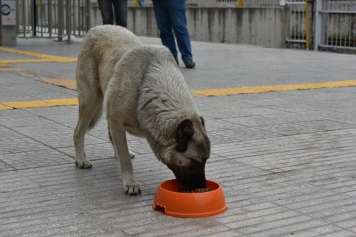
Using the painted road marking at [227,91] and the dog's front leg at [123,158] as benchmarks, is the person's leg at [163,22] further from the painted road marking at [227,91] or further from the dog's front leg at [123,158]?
the dog's front leg at [123,158]

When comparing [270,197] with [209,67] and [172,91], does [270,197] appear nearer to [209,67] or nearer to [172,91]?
[172,91]

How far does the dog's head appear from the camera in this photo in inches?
185

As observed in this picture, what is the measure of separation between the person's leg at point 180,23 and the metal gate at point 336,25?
730 centimetres

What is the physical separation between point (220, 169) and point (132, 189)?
107cm

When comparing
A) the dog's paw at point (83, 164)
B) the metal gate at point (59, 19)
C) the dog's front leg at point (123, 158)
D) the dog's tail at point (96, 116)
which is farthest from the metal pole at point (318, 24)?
the dog's front leg at point (123, 158)

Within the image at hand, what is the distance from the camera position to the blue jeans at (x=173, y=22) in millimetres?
12773

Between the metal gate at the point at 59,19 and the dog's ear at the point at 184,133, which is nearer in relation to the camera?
the dog's ear at the point at 184,133

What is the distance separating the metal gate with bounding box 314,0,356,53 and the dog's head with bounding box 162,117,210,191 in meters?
14.8

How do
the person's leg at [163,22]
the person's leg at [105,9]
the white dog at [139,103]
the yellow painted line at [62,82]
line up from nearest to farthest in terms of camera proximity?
the white dog at [139,103] < the yellow painted line at [62,82] < the person's leg at [163,22] < the person's leg at [105,9]

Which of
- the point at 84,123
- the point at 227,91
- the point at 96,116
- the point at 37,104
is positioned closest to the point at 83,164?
the point at 84,123

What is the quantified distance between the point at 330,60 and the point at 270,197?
11.5 meters

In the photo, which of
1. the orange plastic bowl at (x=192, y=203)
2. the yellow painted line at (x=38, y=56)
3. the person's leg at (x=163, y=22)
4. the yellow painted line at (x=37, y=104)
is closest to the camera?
the orange plastic bowl at (x=192, y=203)

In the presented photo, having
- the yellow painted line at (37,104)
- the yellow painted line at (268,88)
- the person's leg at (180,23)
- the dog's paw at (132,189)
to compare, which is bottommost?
the dog's paw at (132,189)

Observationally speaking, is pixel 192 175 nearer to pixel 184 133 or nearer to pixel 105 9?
pixel 184 133
